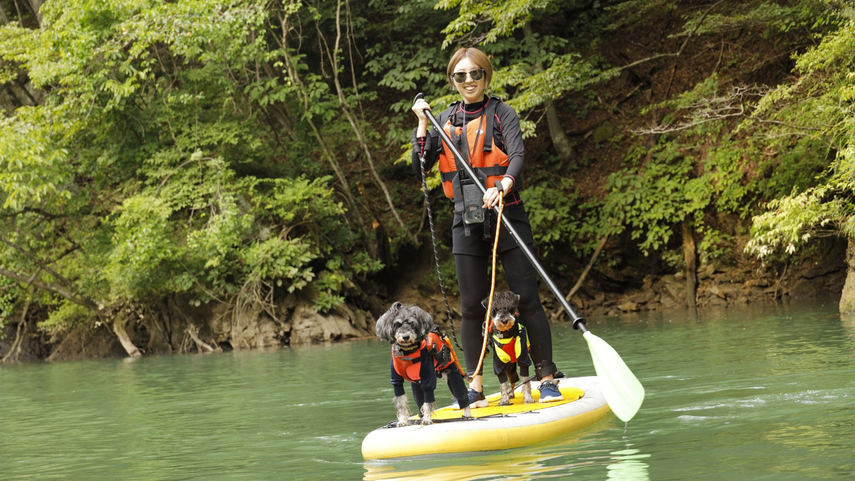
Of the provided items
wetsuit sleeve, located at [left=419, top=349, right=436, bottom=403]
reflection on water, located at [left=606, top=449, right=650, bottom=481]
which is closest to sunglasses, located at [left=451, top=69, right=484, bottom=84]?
wetsuit sleeve, located at [left=419, top=349, right=436, bottom=403]

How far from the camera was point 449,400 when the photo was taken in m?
6.16

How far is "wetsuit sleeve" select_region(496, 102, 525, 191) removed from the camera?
186 inches

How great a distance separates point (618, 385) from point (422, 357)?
1.03 meters

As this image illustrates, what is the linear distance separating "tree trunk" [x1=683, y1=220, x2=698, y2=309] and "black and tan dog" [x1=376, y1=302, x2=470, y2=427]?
12.2 m

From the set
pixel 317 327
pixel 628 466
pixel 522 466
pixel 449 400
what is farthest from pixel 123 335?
pixel 628 466

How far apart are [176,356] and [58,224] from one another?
171 inches

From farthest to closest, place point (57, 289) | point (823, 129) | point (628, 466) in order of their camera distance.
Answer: point (57, 289) < point (823, 129) < point (628, 466)

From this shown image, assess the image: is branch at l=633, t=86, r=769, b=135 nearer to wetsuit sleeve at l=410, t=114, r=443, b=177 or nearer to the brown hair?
the brown hair

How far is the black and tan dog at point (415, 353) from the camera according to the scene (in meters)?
4.18

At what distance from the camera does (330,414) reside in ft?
19.1

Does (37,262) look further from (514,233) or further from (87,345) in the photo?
(514,233)

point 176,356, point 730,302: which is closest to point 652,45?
point 730,302

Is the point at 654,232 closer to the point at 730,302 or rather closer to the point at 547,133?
the point at 730,302

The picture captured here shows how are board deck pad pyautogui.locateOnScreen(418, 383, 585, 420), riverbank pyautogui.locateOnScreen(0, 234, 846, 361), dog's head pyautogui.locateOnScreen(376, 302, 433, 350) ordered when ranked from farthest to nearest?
1. riverbank pyautogui.locateOnScreen(0, 234, 846, 361)
2. board deck pad pyautogui.locateOnScreen(418, 383, 585, 420)
3. dog's head pyautogui.locateOnScreen(376, 302, 433, 350)
